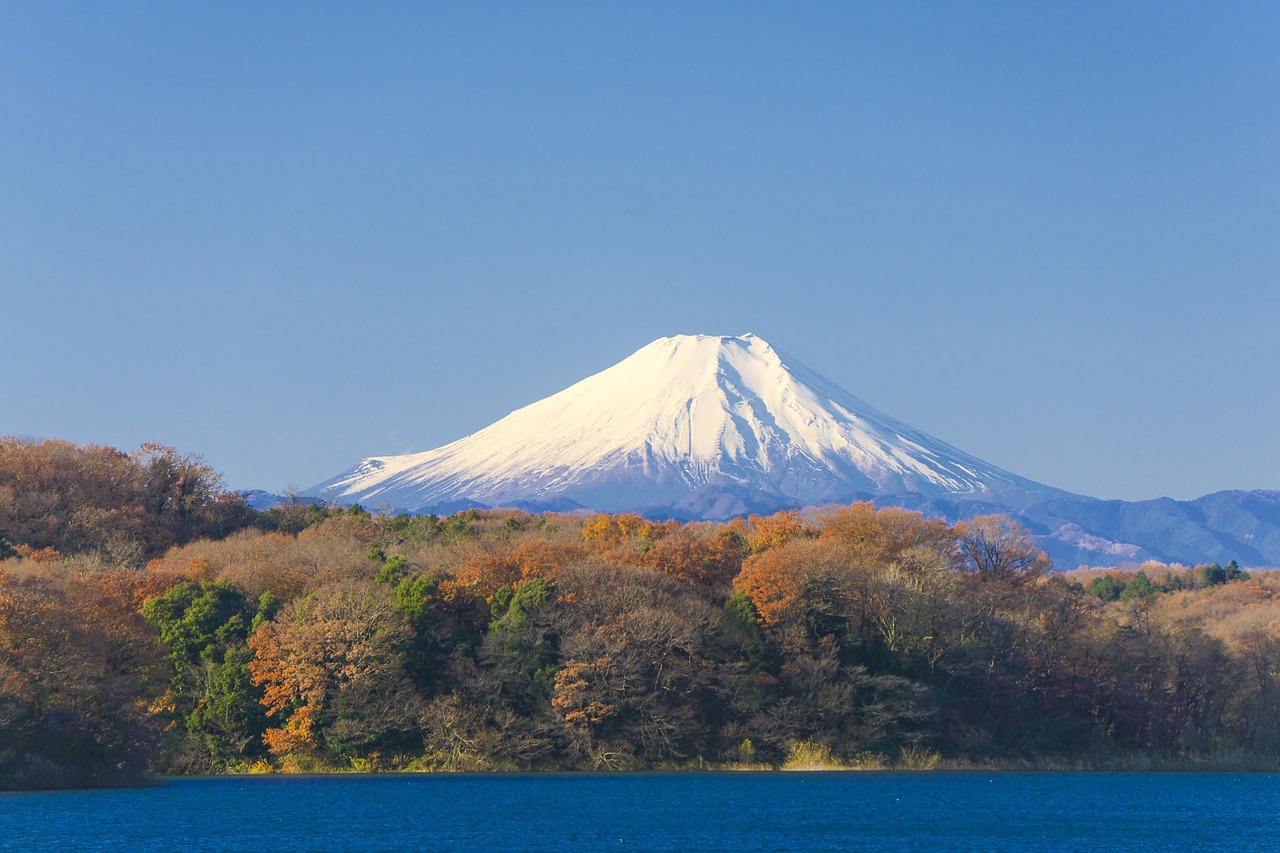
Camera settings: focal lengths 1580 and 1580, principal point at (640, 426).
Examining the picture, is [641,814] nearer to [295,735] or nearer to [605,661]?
[605,661]

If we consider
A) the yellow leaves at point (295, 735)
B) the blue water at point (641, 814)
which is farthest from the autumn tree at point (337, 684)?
the blue water at point (641, 814)

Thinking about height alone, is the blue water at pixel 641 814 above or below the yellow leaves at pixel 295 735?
below

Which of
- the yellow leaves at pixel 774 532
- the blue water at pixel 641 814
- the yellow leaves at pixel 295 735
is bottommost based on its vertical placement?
the blue water at pixel 641 814

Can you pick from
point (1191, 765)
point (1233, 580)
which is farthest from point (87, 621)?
point (1233, 580)

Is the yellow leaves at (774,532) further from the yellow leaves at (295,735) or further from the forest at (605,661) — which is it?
the yellow leaves at (295,735)

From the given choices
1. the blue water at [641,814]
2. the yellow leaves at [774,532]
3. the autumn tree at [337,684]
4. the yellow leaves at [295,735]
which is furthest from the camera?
the yellow leaves at [774,532]

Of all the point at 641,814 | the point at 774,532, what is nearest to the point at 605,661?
the point at 641,814
